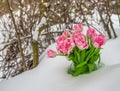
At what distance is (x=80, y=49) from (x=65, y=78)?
24cm

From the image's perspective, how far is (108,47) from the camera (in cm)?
301

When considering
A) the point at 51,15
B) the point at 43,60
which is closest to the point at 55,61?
the point at 43,60

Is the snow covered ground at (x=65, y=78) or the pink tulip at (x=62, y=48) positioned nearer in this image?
the snow covered ground at (x=65, y=78)

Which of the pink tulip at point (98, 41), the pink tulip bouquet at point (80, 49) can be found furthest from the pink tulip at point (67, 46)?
the pink tulip at point (98, 41)

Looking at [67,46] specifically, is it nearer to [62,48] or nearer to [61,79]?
[62,48]

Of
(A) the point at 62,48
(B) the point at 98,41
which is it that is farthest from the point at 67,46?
(B) the point at 98,41

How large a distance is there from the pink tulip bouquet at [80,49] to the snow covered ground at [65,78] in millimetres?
67

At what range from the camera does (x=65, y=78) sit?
2434 mm

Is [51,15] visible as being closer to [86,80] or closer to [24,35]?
[24,35]

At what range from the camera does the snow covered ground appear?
221 cm

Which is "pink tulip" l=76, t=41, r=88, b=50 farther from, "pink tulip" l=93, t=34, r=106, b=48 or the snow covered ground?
the snow covered ground

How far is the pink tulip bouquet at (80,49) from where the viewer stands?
7.90 feet

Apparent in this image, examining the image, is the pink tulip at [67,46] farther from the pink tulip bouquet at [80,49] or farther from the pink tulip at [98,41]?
the pink tulip at [98,41]

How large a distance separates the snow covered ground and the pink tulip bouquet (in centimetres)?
7
